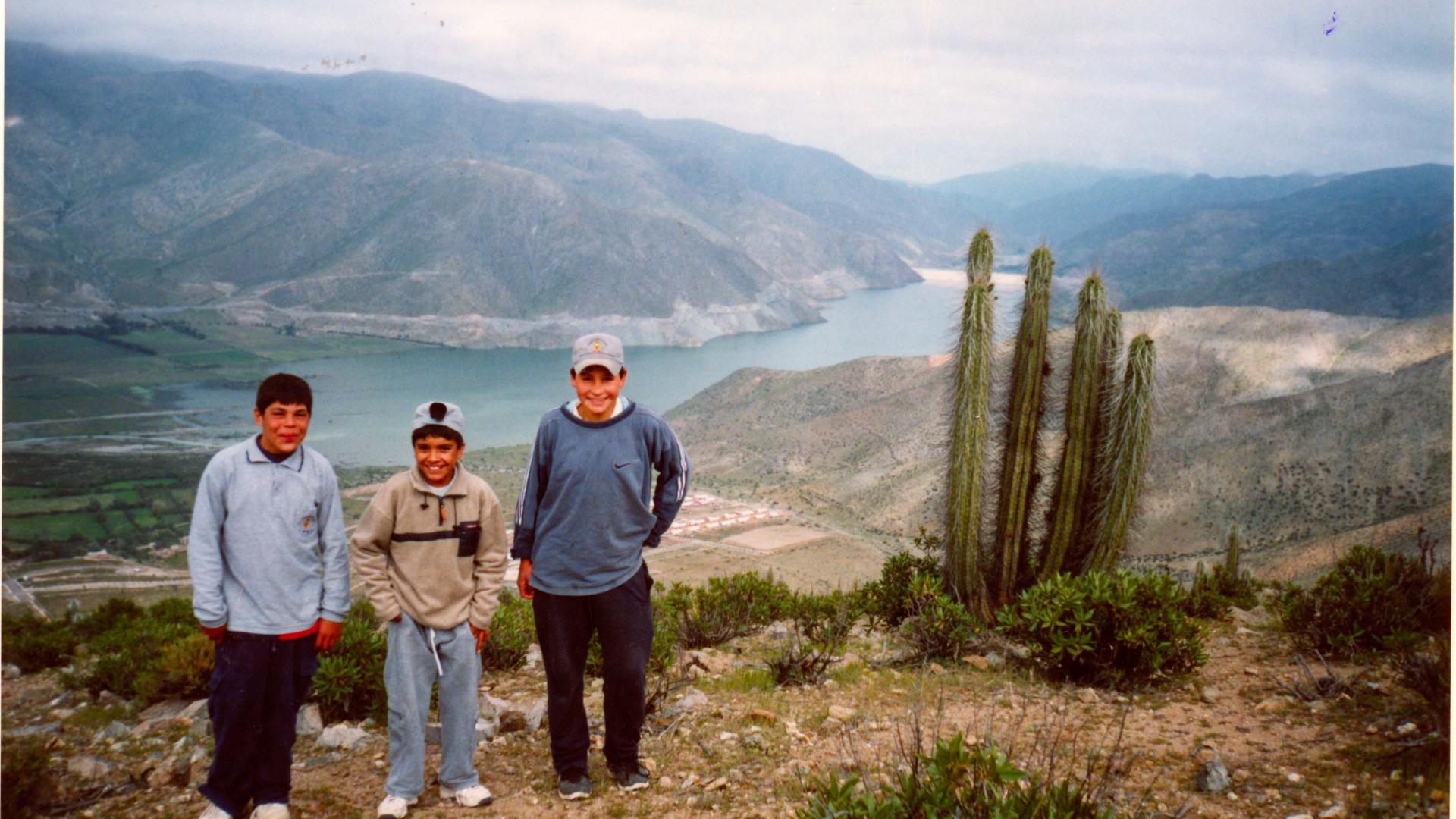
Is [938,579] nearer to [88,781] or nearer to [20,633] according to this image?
[88,781]

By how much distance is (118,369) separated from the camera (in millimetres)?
82562

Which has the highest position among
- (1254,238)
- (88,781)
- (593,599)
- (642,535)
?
(1254,238)

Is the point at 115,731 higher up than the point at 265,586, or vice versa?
the point at 265,586

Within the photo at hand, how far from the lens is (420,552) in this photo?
3.45 meters

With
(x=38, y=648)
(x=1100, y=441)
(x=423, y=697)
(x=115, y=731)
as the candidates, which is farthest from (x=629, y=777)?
(x=38, y=648)

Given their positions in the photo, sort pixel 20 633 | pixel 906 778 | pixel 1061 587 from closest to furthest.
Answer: pixel 906 778 → pixel 1061 587 → pixel 20 633

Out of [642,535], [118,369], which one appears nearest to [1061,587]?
[642,535]

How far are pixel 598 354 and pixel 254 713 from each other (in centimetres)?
184

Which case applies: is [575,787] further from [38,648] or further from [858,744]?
[38,648]

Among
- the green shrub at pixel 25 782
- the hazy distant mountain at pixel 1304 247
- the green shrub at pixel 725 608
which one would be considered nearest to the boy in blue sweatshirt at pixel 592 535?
the green shrub at pixel 25 782

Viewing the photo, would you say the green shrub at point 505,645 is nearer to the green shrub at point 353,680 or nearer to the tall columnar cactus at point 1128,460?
the green shrub at point 353,680

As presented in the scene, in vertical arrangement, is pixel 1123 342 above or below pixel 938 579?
above

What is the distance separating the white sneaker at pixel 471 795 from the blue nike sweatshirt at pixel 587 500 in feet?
2.87

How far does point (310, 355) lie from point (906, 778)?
102 meters
